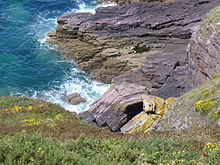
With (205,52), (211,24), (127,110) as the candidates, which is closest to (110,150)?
(127,110)

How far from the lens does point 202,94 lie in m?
22.8

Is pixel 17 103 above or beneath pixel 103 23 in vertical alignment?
beneath

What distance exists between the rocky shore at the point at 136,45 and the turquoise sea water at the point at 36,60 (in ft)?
7.44

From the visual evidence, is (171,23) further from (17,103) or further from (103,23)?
(17,103)

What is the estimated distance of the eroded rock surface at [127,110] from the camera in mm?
26688

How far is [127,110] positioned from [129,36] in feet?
70.8

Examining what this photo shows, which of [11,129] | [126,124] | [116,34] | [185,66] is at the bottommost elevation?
[126,124]

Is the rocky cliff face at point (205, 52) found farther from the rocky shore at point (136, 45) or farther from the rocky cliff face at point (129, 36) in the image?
the rocky cliff face at point (129, 36)

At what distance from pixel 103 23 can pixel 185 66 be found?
722 inches

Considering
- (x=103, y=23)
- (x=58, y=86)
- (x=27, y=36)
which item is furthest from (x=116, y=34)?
(x=27, y=36)

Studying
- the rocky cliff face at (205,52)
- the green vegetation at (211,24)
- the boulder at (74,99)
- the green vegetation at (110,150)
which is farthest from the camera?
the boulder at (74,99)

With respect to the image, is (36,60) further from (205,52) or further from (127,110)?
(205,52)

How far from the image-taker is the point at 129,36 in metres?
48.4

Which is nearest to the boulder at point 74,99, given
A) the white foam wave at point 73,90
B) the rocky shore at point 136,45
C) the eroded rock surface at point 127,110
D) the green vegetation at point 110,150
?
the white foam wave at point 73,90
